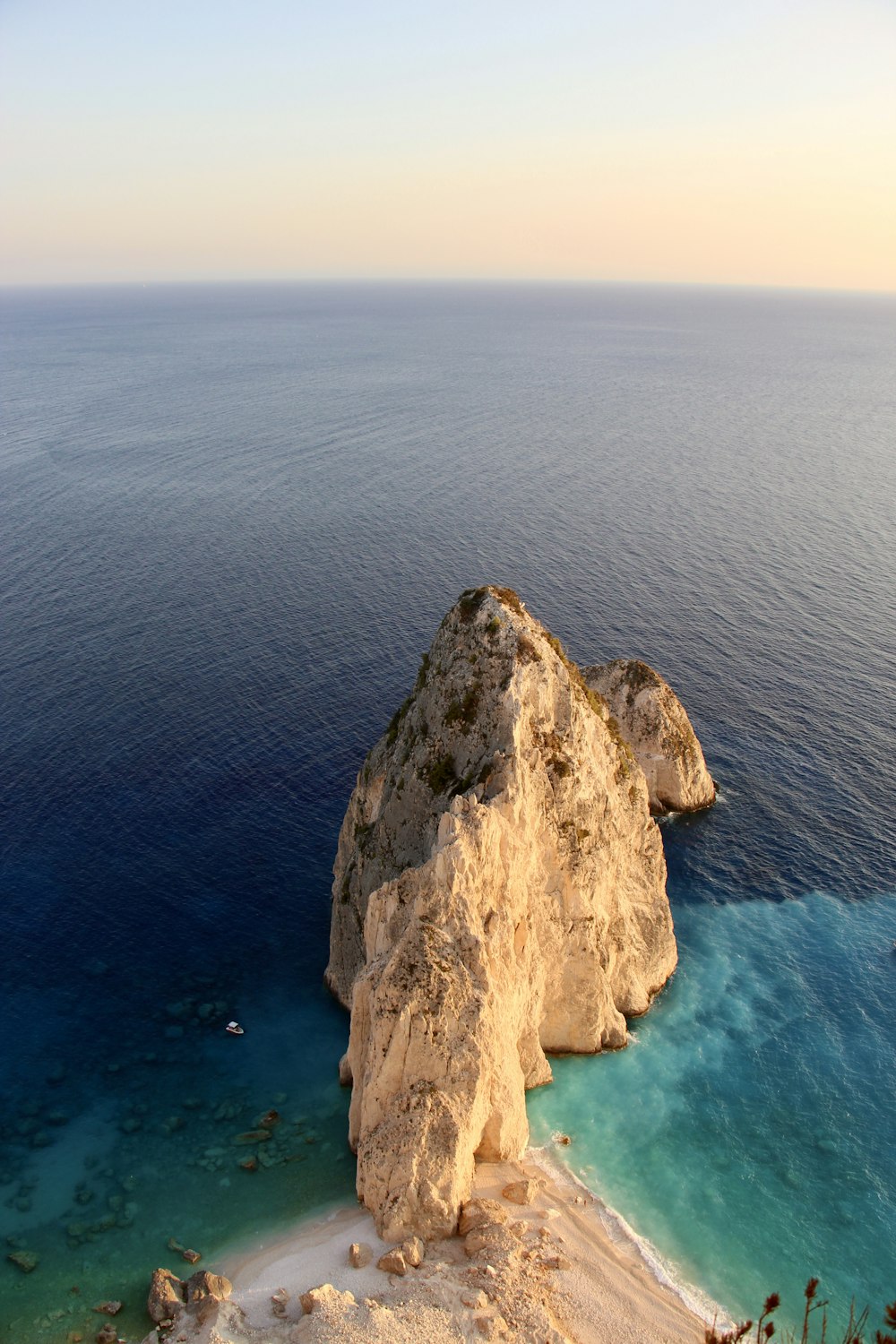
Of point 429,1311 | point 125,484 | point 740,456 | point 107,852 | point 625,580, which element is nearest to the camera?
point 429,1311

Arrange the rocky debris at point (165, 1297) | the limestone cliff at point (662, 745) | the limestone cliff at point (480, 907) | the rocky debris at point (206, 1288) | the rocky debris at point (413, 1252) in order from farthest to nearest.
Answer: the limestone cliff at point (662, 745), the limestone cliff at point (480, 907), the rocky debris at point (413, 1252), the rocky debris at point (206, 1288), the rocky debris at point (165, 1297)

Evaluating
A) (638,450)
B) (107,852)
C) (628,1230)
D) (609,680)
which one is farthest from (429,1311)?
(638,450)

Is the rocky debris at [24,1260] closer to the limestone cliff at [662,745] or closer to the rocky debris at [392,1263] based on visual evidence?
the rocky debris at [392,1263]

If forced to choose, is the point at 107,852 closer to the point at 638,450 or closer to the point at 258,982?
the point at 258,982

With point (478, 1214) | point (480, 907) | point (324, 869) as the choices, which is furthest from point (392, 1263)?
point (324, 869)

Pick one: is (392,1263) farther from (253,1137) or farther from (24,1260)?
(24,1260)

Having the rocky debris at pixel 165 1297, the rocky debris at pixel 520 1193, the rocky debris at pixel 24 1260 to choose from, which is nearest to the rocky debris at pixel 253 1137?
the rocky debris at pixel 165 1297
